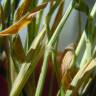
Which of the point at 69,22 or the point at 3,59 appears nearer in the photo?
the point at 3,59

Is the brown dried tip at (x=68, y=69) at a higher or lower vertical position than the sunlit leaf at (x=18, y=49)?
lower

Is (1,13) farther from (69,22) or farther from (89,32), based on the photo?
(69,22)

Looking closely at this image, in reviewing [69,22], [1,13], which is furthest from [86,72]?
[69,22]

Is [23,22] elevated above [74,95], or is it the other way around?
[23,22]

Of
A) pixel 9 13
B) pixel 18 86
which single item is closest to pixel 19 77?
pixel 18 86

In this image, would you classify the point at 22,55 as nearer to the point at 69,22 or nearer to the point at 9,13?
the point at 9,13

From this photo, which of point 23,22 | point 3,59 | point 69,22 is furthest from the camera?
point 69,22

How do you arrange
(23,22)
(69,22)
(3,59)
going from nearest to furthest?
(23,22) → (3,59) → (69,22)

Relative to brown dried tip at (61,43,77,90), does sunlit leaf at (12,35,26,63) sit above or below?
above

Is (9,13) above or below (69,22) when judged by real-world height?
above
